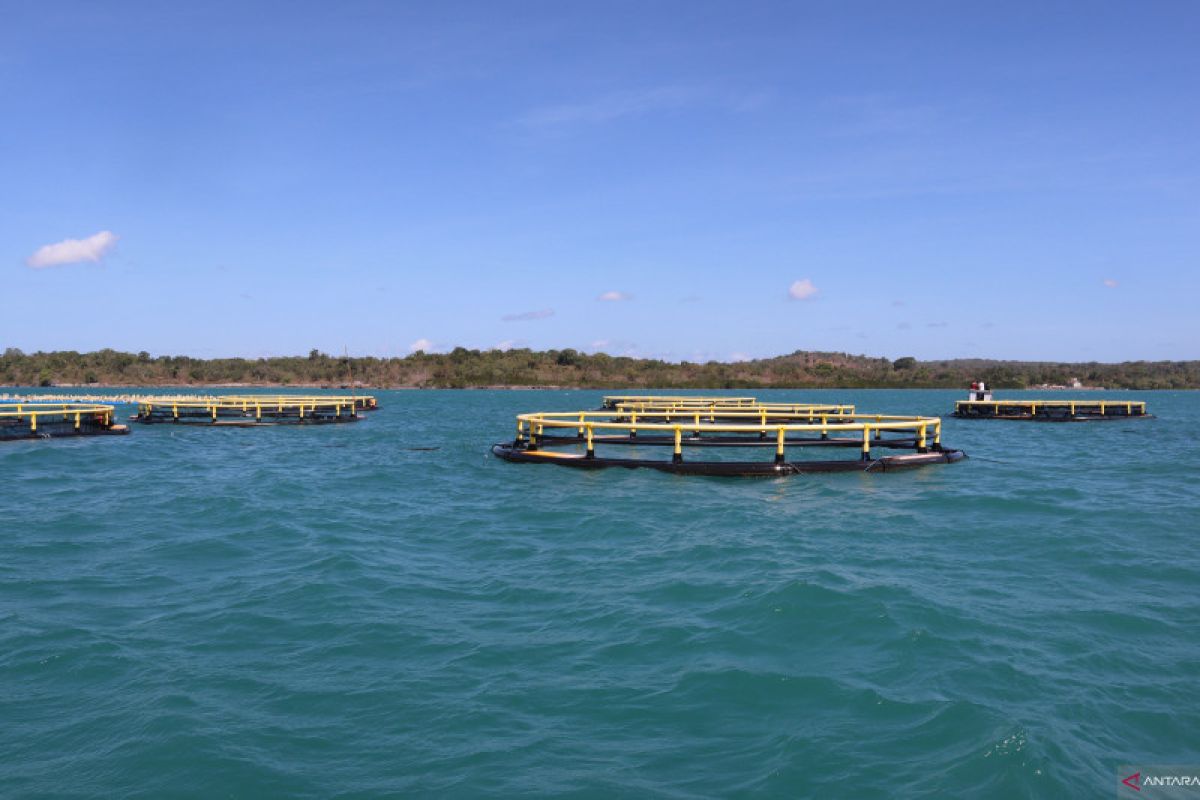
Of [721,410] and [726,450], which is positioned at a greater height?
[721,410]

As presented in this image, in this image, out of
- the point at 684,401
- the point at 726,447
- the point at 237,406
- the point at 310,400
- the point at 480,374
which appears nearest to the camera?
the point at 726,447

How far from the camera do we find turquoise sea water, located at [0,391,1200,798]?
5547 mm

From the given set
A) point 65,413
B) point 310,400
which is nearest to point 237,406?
point 310,400

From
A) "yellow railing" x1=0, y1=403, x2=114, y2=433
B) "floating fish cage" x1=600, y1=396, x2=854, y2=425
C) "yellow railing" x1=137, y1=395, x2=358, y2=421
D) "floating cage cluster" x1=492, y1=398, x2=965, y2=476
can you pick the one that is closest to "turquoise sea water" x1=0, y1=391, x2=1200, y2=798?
"floating cage cluster" x1=492, y1=398, x2=965, y2=476

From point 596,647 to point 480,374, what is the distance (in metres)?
155

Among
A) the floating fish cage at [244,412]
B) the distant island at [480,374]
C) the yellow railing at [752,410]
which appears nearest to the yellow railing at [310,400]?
the floating fish cage at [244,412]

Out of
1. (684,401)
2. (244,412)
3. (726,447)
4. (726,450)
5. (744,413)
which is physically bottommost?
(726,450)

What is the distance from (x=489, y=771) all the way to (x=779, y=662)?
3.20m

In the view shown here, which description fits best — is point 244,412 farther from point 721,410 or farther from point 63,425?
point 721,410

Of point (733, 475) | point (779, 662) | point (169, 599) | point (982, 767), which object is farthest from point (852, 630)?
point (733, 475)

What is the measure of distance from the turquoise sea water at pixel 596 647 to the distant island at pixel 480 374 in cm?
13220

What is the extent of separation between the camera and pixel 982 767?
549cm

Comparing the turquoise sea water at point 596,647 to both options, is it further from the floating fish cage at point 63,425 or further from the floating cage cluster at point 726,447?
the floating fish cage at point 63,425

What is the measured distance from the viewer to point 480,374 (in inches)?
6299
